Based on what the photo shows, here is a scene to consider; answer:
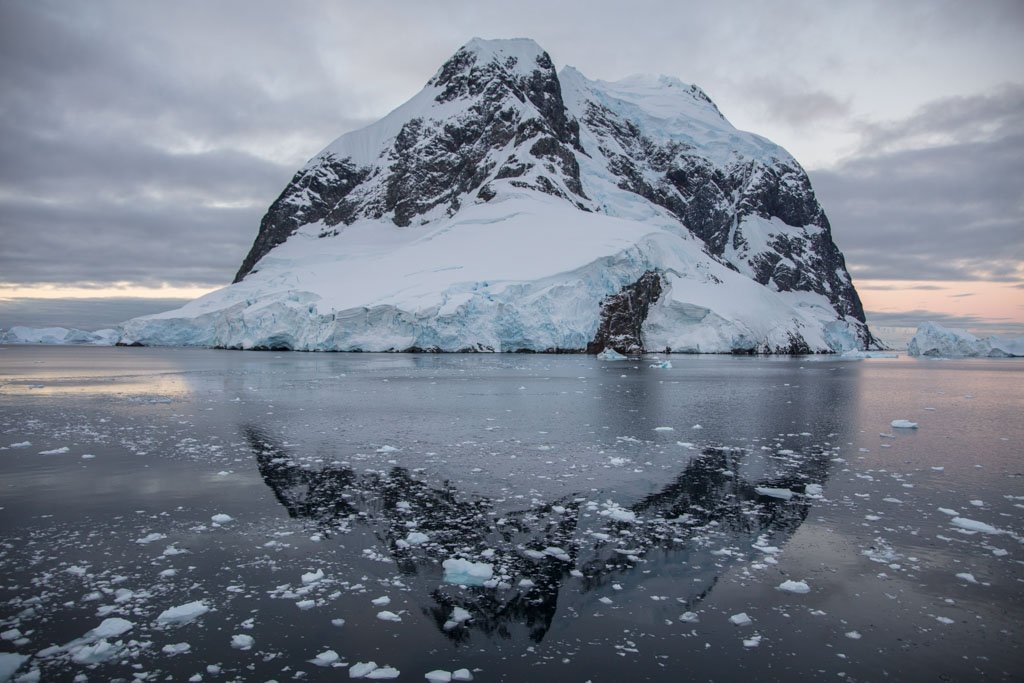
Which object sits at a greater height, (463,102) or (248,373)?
(463,102)

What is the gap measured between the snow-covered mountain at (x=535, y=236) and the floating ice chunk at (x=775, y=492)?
124 ft

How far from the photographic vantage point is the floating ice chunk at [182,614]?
490 centimetres

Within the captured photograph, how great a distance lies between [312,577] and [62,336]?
114 m

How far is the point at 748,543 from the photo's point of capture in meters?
6.76

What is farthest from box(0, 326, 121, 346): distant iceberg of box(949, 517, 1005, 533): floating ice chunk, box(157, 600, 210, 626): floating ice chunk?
box(949, 517, 1005, 533): floating ice chunk

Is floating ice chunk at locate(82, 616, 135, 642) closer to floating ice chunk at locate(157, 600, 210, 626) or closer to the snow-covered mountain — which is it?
floating ice chunk at locate(157, 600, 210, 626)

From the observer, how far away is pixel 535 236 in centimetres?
5806

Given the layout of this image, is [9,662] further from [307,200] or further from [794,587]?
[307,200]

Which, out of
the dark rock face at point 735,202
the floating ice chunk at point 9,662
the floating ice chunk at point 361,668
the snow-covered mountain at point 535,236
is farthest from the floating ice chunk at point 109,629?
the dark rock face at point 735,202

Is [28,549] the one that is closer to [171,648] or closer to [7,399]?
[171,648]

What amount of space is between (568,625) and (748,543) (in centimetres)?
281

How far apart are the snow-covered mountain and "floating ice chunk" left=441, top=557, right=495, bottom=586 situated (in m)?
40.2

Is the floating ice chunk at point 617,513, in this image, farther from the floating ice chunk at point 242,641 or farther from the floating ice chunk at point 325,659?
the floating ice chunk at point 242,641

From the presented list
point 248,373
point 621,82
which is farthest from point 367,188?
point 621,82
